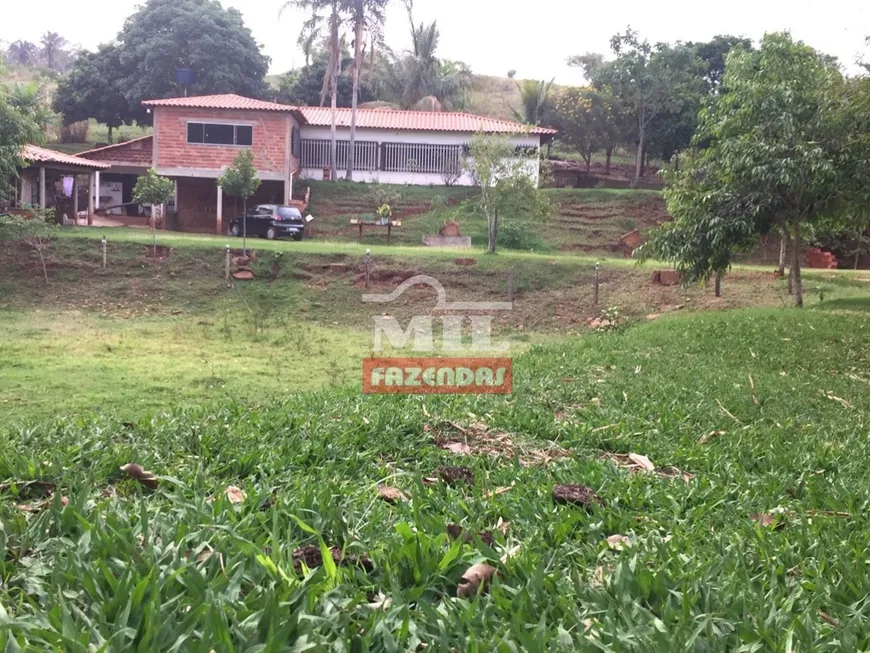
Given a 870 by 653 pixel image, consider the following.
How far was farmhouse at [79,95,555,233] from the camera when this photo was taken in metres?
29.1

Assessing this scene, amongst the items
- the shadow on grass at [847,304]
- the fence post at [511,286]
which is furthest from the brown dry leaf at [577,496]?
the fence post at [511,286]

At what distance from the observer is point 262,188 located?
30797 mm

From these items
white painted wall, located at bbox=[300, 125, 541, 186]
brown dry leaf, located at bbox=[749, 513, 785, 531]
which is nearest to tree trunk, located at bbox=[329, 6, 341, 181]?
white painted wall, located at bbox=[300, 125, 541, 186]

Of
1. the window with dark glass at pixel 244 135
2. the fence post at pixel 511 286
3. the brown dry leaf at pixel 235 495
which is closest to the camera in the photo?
the brown dry leaf at pixel 235 495

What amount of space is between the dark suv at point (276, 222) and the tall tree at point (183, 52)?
15525mm

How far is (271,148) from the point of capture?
2934 centimetres

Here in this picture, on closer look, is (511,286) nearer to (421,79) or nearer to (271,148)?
(271,148)

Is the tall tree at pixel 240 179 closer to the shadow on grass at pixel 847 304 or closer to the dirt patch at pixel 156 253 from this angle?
the dirt patch at pixel 156 253

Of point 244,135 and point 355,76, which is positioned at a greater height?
point 355,76

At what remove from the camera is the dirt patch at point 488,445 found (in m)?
4.34

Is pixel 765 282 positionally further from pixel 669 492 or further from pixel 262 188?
pixel 262 188

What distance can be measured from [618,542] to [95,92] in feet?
140

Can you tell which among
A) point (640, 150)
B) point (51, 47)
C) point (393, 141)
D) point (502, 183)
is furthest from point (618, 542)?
point (51, 47)

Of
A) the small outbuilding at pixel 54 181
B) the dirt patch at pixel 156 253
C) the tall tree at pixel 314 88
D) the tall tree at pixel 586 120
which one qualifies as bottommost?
the dirt patch at pixel 156 253
